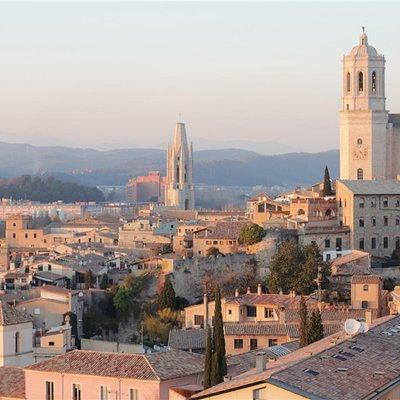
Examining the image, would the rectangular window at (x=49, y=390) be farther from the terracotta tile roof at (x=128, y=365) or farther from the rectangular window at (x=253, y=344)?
the rectangular window at (x=253, y=344)

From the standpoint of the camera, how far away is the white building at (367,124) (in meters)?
56.3

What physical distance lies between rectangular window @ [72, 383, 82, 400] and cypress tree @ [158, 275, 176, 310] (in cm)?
1890

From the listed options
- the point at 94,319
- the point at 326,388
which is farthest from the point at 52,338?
the point at 326,388

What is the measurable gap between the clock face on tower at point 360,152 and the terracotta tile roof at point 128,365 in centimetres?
2999

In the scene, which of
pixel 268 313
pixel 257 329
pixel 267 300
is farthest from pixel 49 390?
pixel 267 300

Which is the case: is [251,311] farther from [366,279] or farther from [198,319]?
[366,279]

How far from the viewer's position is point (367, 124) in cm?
5653

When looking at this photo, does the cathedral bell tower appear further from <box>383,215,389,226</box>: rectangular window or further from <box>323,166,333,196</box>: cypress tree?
<box>383,215,389,226</box>: rectangular window

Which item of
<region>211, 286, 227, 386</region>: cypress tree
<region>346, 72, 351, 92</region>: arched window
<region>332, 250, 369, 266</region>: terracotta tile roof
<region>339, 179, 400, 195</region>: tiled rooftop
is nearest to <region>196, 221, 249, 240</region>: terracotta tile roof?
<region>339, 179, 400, 195</region>: tiled rooftop

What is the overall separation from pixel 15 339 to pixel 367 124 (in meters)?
26.2

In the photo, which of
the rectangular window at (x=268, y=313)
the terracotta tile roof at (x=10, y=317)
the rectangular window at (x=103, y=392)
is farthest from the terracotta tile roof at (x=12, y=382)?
the rectangular window at (x=268, y=313)

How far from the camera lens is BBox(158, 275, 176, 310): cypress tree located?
44.7 meters

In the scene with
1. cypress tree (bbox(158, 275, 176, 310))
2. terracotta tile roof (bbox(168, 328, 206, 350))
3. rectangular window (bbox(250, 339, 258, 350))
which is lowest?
rectangular window (bbox(250, 339, 258, 350))

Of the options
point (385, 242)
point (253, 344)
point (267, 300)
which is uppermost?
point (385, 242)
